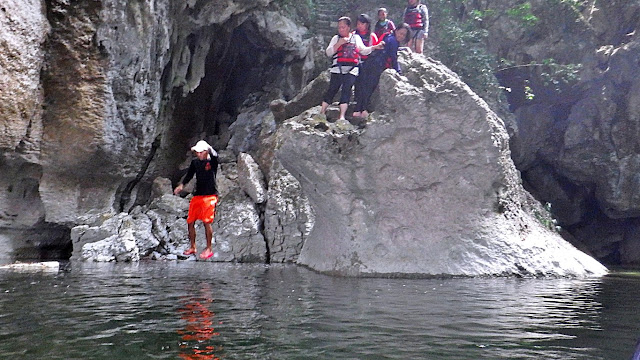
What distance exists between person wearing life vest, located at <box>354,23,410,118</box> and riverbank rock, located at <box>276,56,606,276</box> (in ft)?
1.17

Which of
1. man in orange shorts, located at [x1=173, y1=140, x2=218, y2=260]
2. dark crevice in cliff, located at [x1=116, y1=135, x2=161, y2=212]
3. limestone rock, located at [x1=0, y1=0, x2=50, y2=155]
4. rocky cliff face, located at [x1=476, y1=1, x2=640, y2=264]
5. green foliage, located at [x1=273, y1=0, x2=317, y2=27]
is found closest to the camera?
man in orange shorts, located at [x1=173, y1=140, x2=218, y2=260]

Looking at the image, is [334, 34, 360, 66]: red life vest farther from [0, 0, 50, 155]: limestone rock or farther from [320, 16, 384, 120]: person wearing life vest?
[0, 0, 50, 155]: limestone rock

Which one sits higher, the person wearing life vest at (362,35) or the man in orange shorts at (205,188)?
the person wearing life vest at (362,35)

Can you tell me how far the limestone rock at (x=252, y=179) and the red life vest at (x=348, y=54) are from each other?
16.5ft

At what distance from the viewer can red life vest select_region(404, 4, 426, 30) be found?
10680 mm

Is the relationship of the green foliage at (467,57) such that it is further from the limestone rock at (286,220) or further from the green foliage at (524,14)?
the limestone rock at (286,220)

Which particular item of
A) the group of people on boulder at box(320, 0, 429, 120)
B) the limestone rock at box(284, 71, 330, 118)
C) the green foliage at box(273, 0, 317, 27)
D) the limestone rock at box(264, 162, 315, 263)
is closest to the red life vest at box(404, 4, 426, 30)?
the group of people on boulder at box(320, 0, 429, 120)

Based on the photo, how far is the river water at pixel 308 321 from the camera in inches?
120

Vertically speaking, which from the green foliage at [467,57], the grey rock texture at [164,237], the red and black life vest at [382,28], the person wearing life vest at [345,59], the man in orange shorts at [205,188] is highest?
the green foliage at [467,57]

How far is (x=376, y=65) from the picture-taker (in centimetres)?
929

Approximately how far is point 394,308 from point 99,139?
33.5ft

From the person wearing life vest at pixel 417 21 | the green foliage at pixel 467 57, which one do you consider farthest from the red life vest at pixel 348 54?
the green foliage at pixel 467 57

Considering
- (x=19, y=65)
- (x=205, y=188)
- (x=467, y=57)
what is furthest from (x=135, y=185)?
(x=467, y=57)

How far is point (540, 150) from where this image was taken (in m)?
19.8
